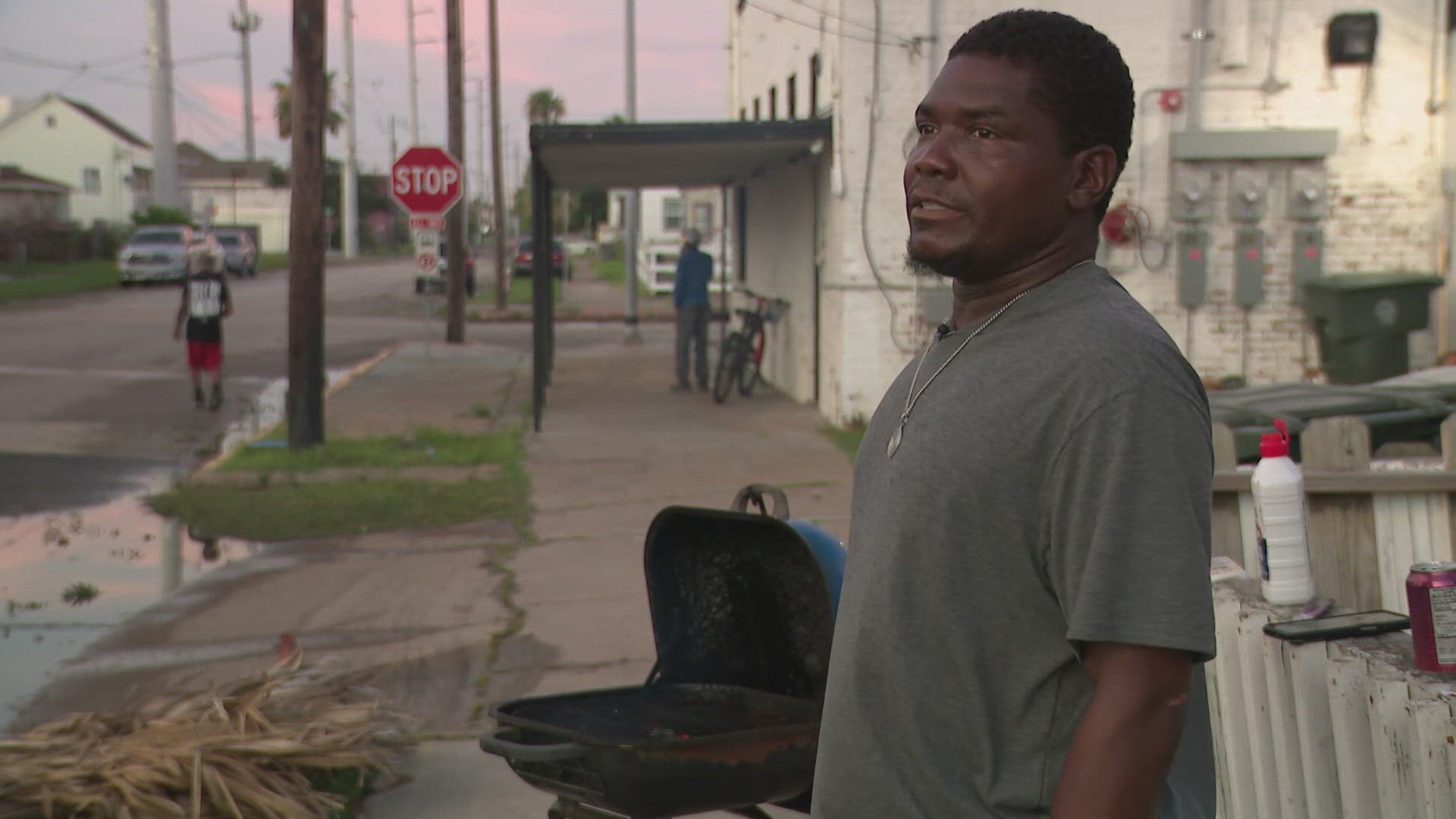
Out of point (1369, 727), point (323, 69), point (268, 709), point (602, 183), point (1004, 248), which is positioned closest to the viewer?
point (1004, 248)

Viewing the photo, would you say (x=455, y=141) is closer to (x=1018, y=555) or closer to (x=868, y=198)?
(x=868, y=198)

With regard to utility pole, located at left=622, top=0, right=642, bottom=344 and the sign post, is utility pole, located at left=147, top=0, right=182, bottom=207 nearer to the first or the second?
utility pole, located at left=622, top=0, right=642, bottom=344

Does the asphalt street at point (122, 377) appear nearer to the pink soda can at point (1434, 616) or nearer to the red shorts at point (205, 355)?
the red shorts at point (205, 355)

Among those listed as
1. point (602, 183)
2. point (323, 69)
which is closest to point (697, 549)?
point (323, 69)

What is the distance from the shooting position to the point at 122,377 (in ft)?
66.7

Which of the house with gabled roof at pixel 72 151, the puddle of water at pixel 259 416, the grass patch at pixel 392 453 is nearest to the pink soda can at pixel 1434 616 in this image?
the grass patch at pixel 392 453

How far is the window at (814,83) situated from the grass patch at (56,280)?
25580 mm

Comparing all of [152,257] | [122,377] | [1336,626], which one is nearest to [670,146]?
[122,377]

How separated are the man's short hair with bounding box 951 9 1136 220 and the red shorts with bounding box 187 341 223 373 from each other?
15.8m

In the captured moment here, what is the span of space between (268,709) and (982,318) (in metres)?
3.80

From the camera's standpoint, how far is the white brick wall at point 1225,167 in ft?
47.6

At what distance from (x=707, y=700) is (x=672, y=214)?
60702 mm

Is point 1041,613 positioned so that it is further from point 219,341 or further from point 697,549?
point 219,341

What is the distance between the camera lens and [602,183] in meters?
21.1
